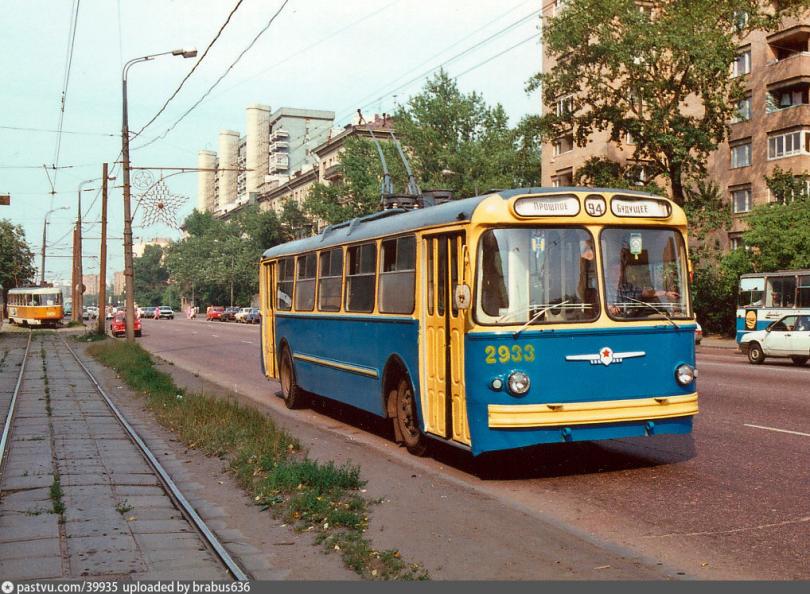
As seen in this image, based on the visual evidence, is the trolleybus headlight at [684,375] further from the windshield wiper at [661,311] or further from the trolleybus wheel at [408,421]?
the trolleybus wheel at [408,421]

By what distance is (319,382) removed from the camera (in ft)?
46.3

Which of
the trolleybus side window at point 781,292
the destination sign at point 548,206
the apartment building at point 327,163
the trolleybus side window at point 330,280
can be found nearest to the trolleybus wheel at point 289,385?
the trolleybus side window at point 330,280

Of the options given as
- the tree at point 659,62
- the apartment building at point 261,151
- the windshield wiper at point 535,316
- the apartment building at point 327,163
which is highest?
the apartment building at point 261,151

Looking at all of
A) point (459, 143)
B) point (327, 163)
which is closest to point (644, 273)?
point (459, 143)

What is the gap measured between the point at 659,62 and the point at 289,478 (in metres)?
36.1

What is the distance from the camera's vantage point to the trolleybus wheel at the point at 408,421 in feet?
34.1

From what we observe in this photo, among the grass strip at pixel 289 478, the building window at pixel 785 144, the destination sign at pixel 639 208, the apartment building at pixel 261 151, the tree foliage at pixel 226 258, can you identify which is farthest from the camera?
the apartment building at pixel 261 151

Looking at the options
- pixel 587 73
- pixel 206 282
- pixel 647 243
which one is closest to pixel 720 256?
pixel 587 73

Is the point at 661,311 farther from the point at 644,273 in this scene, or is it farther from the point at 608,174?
the point at 608,174

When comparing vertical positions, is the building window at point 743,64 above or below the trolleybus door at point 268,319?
above

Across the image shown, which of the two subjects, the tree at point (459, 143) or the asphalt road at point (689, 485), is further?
the tree at point (459, 143)

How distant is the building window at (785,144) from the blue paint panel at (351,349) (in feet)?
125

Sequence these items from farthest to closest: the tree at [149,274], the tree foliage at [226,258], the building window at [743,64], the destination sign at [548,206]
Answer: the tree at [149,274] < the tree foliage at [226,258] < the building window at [743,64] < the destination sign at [548,206]

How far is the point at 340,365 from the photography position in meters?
12.9
